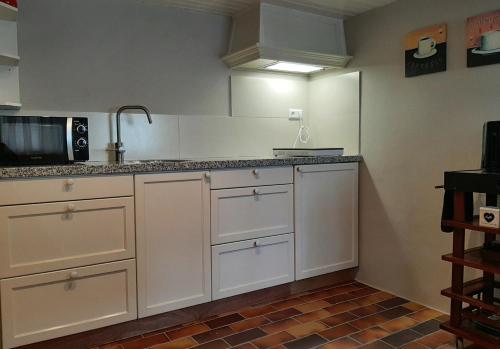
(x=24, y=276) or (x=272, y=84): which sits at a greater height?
(x=272, y=84)

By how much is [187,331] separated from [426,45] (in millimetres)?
2122

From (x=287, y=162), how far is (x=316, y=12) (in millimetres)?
1108

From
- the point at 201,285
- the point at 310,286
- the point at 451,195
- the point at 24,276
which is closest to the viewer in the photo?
the point at 24,276

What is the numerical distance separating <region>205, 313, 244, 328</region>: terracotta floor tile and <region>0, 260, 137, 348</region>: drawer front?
44 centimetres

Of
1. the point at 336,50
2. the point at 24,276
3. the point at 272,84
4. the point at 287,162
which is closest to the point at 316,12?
the point at 336,50

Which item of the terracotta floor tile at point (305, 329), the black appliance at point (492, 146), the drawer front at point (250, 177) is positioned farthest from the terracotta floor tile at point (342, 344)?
the black appliance at point (492, 146)

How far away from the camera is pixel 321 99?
3.18 metres

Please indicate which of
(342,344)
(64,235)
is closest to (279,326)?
(342,344)

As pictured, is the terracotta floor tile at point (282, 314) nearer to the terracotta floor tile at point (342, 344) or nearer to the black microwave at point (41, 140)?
the terracotta floor tile at point (342, 344)

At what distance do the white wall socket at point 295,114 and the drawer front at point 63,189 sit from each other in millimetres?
1541

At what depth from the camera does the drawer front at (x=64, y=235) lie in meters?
1.79

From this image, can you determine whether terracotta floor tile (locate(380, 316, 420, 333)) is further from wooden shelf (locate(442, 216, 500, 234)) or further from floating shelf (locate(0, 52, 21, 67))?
floating shelf (locate(0, 52, 21, 67))

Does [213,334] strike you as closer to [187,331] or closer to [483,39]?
[187,331]

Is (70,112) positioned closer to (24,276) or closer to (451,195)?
(24,276)
